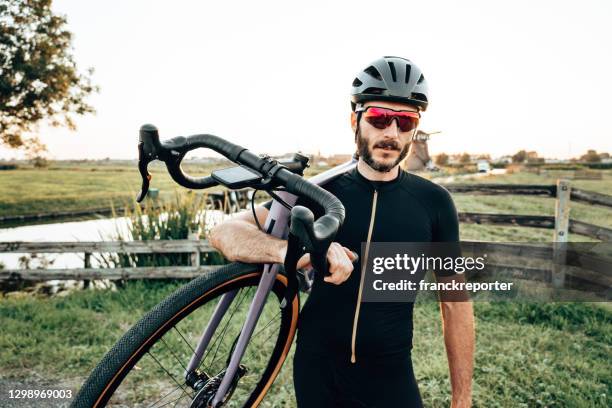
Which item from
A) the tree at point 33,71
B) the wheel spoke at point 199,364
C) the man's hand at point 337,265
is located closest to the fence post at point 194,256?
the wheel spoke at point 199,364

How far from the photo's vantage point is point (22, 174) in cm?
4538

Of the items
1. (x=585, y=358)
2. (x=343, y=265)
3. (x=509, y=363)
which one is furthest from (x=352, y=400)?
(x=585, y=358)

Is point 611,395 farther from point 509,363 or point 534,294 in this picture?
point 534,294

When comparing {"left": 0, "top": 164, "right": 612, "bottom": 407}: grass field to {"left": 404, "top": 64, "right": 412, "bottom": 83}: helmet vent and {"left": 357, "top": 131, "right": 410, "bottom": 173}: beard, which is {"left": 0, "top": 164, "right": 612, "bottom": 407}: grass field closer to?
{"left": 357, "top": 131, "right": 410, "bottom": 173}: beard

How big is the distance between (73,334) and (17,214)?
2429cm

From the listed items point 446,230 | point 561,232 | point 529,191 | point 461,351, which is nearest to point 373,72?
point 446,230

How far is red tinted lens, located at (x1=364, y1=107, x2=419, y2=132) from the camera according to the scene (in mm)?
1984

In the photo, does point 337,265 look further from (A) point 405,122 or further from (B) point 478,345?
(B) point 478,345

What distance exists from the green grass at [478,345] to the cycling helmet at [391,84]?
287 cm

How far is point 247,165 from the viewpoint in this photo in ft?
4.95

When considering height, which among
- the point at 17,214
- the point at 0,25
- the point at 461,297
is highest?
the point at 0,25

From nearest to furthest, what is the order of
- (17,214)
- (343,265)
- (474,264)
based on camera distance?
1. (343,265)
2. (474,264)
3. (17,214)

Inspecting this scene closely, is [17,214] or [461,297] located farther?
[17,214]

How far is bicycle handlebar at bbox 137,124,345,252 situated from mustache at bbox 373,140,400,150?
0.65 metres
